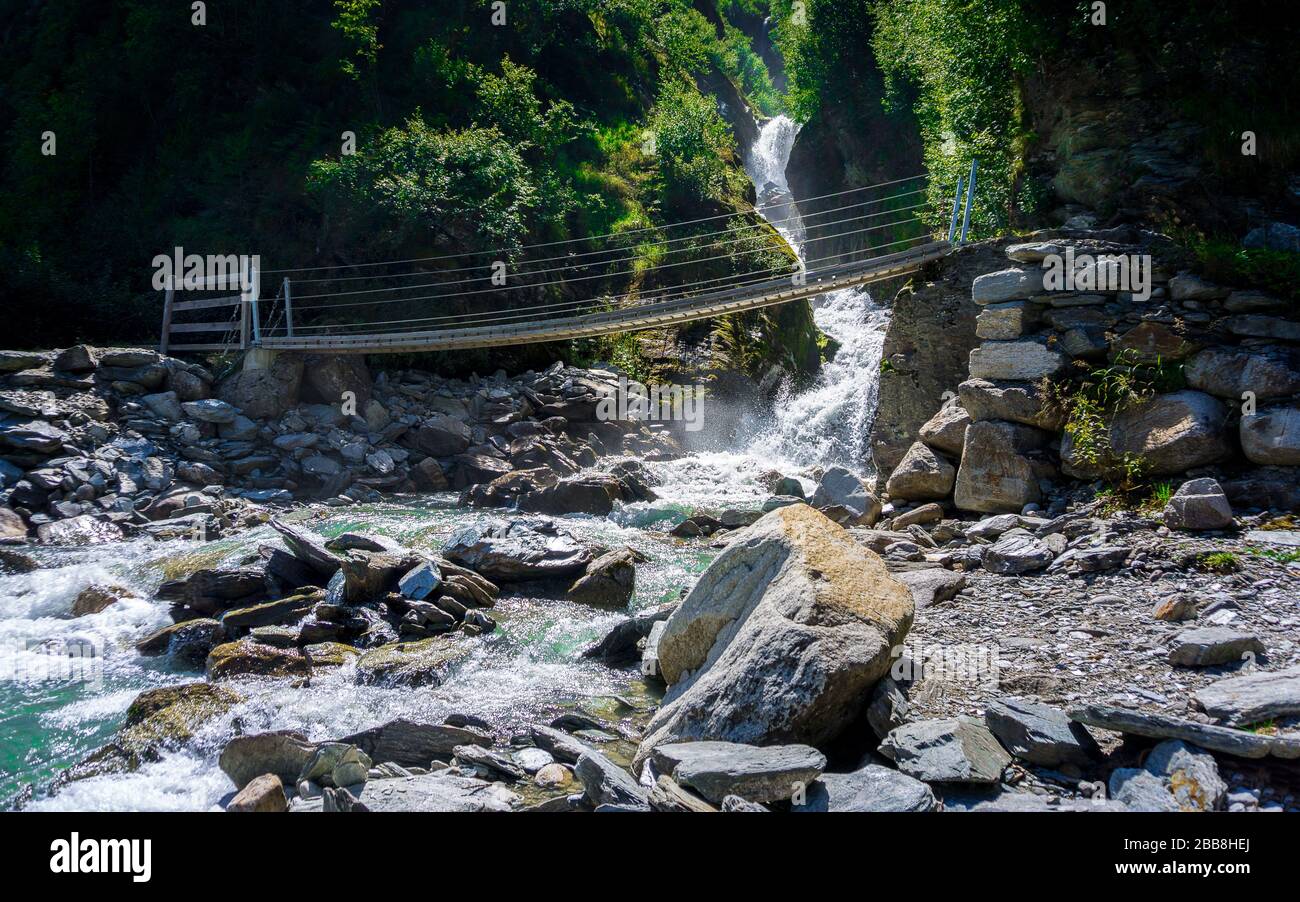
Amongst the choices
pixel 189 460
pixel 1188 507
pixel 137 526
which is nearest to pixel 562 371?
pixel 189 460

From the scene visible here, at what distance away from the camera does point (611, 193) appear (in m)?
21.9

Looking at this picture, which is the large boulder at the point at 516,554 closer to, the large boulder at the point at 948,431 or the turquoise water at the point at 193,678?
the turquoise water at the point at 193,678

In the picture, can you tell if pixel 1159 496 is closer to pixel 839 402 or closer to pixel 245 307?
pixel 839 402

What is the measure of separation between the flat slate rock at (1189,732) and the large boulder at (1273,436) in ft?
13.4

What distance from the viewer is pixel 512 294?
18.2 m

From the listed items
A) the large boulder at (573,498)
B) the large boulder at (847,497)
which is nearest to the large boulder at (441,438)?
the large boulder at (573,498)

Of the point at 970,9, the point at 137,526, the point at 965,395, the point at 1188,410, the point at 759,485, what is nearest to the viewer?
the point at 1188,410

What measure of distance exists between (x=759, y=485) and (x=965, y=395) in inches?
219

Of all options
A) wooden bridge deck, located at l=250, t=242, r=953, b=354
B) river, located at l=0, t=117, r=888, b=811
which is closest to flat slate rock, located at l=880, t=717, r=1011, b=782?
river, located at l=0, t=117, r=888, b=811

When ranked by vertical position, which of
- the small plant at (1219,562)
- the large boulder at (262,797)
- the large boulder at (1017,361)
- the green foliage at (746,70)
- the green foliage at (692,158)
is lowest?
the large boulder at (262,797)

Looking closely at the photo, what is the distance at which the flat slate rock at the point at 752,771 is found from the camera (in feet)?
12.5

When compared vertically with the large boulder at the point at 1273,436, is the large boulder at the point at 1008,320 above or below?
above

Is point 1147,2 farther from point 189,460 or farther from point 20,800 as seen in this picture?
point 189,460
